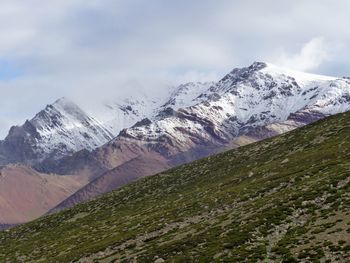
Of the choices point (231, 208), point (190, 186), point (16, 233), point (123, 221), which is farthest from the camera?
point (16, 233)

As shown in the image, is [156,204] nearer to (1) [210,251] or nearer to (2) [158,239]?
(2) [158,239]

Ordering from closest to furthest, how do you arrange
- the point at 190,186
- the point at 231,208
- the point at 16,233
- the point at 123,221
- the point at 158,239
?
the point at 158,239
the point at 231,208
the point at 123,221
the point at 190,186
the point at 16,233

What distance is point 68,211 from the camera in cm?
10225

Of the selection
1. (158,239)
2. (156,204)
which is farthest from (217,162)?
(158,239)

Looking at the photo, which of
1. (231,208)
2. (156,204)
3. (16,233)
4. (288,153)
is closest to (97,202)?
(16,233)

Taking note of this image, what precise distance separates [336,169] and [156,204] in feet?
101

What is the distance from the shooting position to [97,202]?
10162cm

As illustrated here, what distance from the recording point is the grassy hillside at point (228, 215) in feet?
150

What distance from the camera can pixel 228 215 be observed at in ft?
191

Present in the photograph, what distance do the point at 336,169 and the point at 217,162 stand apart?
4327cm

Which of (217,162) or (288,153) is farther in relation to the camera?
(217,162)

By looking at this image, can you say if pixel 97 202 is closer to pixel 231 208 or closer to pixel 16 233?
pixel 16 233

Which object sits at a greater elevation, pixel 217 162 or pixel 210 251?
pixel 217 162

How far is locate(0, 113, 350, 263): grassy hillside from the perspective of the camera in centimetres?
4566
